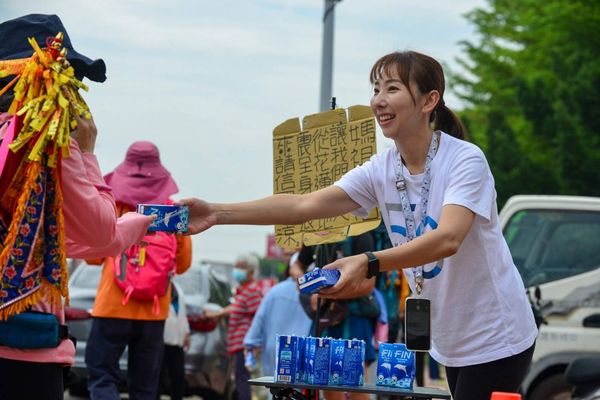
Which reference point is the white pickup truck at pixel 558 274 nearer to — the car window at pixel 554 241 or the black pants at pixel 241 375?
the car window at pixel 554 241

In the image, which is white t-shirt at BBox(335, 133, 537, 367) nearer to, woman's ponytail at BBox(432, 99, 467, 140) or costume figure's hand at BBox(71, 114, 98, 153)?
woman's ponytail at BBox(432, 99, 467, 140)

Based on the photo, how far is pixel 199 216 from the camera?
4785mm

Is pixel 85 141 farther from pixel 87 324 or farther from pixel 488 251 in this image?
pixel 87 324

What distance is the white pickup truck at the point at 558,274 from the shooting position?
9.86 m

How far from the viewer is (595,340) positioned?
32.2 feet

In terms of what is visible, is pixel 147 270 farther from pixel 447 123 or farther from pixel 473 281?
pixel 473 281

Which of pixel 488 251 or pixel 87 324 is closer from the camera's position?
pixel 488 251

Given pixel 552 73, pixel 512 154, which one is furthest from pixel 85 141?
pixel 552 73

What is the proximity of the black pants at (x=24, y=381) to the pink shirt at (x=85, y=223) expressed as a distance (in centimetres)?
3

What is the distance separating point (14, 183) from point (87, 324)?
7740 millimetres

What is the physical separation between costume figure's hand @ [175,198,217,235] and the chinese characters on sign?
2.06m

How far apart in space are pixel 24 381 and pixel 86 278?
827cm

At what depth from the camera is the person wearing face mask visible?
1170cm

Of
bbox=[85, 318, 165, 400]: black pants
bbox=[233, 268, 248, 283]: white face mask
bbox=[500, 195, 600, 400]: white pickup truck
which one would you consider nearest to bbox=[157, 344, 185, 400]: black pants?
bbox=[85, 318, 165, 400]: black pants
